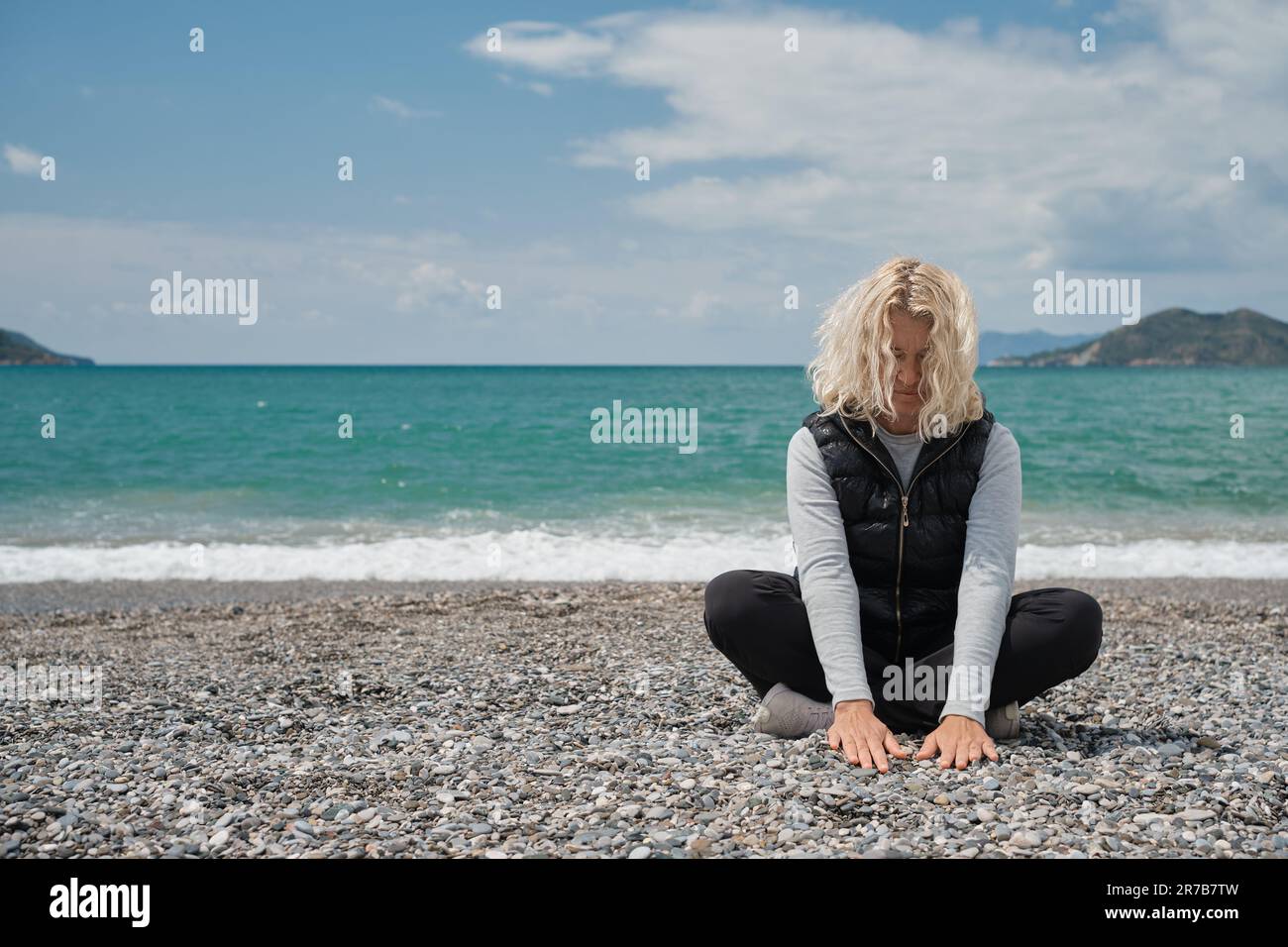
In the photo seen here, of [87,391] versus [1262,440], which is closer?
[1262,440]

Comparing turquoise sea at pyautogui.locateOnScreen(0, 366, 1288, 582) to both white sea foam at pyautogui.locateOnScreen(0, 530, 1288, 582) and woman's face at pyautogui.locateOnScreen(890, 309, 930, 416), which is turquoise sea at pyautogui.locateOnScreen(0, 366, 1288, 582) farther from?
woman's face at pyautogui.locateOnScreen(890, 309, 930, 416)

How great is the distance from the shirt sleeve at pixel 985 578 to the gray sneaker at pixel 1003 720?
36 centimetres

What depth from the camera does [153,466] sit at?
925 inches

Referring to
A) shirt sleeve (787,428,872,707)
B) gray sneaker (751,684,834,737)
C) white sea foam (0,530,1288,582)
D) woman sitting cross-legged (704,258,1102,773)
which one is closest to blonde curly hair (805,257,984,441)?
woman sitting cross-legged (704,258,1102,773)

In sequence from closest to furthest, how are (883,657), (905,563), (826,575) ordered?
1. (826,575)
2. (905,563)
3. (883,657)

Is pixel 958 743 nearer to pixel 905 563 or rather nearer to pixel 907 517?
pixel 905 563

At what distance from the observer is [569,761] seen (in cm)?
418

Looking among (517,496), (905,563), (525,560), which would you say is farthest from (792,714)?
(517,496)

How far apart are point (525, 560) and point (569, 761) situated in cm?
902

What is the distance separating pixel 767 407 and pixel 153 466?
83.6ft

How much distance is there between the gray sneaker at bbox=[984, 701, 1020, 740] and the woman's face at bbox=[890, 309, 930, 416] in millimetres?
1445
